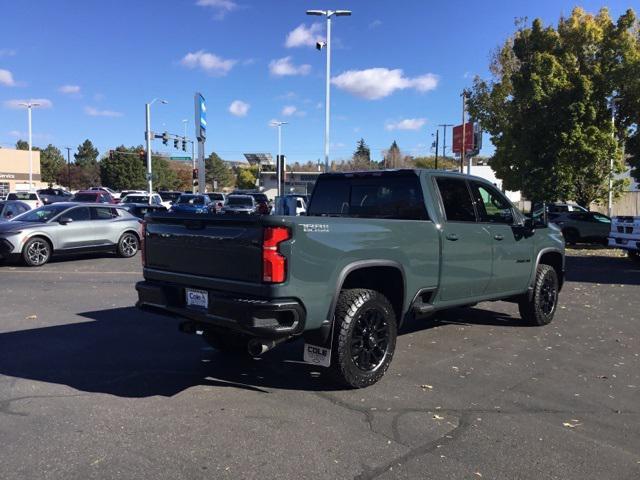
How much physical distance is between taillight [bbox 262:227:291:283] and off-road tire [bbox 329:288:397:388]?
0.77 m

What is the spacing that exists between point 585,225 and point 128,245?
1630 centimetres

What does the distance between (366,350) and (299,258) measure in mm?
1269

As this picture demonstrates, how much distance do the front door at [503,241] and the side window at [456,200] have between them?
17 cm

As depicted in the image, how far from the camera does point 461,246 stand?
19.6 ft

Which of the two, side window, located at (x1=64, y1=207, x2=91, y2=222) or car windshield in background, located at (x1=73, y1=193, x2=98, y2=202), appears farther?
car windshield in background, located at (x1=73, y1=193, x2=98, y2=202)

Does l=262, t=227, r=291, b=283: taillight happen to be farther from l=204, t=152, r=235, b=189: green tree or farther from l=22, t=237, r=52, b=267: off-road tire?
l=204, t=152, r=235, b=189: green tree

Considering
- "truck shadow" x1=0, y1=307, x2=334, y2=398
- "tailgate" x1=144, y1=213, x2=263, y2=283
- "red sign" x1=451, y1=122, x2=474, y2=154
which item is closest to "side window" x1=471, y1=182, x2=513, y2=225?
"truck shadow" x1=0, y1=307, x2=334, y2=398

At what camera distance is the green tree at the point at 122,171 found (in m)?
87.0

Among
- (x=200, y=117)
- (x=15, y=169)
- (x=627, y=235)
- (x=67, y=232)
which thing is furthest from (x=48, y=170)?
(x=627, y=235)

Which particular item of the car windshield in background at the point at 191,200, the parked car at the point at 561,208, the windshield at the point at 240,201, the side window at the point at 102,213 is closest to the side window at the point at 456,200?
the side window at the point at 102,213

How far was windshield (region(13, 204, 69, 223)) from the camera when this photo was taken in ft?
45.0

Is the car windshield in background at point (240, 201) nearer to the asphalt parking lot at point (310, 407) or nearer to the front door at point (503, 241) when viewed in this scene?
the asphalt parking lot at point (310, 407)

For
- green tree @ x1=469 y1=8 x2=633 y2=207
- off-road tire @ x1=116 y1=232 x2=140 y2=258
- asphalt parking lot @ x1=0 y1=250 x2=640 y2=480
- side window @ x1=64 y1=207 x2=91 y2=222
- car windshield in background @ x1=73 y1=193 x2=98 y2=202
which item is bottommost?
asphalt parking lot @ x1=0 y1=250 x2=640 y2=480

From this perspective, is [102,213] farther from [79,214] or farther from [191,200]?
[191,200]
